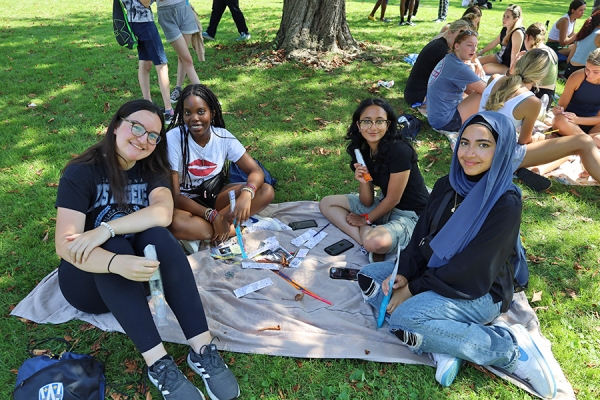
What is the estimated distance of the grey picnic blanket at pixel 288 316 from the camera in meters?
3.06

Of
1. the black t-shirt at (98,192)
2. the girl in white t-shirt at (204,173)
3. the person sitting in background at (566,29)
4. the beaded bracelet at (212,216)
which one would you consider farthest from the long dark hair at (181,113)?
the person sitting in background at (566,29)

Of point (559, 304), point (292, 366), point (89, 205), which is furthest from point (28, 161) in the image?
point (559, 304)

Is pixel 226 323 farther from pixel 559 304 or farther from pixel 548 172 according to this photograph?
pixel 548 172

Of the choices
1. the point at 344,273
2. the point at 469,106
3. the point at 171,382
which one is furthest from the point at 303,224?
the point at 469,106

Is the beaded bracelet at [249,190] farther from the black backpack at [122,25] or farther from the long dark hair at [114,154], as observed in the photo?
the black backpack at [122,25]

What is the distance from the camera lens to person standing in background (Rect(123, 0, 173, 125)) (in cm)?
576

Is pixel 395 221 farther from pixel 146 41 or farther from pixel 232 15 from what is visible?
pixel 232 15

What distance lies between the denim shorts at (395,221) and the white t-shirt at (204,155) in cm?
133

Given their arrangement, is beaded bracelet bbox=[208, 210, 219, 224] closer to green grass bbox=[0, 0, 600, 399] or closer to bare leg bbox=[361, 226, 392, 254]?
green grass bbox=[0, 0, 600, 399]

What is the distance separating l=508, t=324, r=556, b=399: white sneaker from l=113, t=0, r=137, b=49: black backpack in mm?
5647

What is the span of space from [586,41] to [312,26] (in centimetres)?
505

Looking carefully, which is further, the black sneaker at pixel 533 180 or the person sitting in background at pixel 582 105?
the person sitting in background at pixel 582 105

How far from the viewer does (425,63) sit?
689cm

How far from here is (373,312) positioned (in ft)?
11.1
